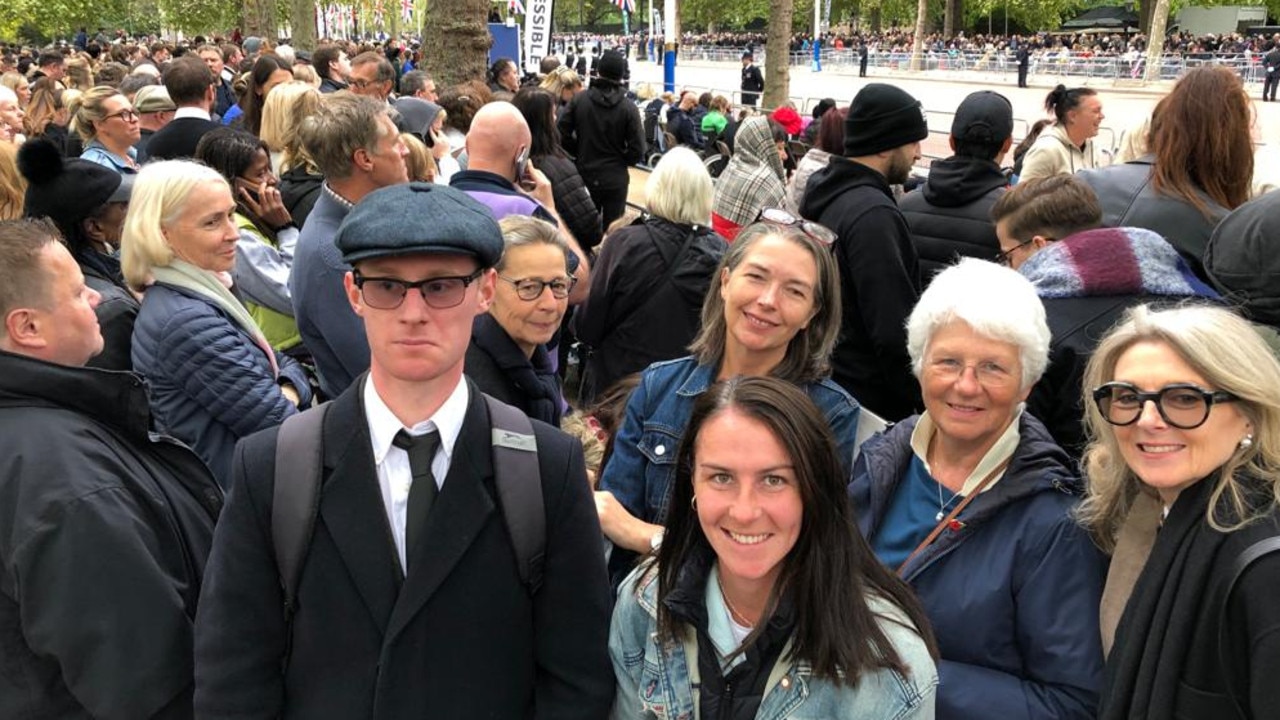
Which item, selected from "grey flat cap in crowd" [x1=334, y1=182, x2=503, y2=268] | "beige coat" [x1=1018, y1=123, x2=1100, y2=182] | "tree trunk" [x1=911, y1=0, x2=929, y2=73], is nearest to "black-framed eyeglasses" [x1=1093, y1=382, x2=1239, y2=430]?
"grey flat cap in crowd" [x1=334, y1=182, x2=503, y2=268]

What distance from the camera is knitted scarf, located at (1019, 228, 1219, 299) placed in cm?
283

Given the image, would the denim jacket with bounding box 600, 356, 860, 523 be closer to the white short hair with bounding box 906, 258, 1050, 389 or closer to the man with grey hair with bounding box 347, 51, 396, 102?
the white short hair with bounding box 906, 258, 1050, 389

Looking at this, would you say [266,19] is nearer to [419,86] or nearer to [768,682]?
[419,86]

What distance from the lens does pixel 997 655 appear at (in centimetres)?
218

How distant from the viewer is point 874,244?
12.8ft

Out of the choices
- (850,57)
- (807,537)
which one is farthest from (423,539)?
(850,57)

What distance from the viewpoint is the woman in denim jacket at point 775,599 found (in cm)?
187

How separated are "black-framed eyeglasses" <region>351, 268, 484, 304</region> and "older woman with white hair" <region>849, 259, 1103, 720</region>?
1.23 meters

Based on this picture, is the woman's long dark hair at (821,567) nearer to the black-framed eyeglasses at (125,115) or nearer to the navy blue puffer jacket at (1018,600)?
the navy blue puffer jacket at (1018,600)

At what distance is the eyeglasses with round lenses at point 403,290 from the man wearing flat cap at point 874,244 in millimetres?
2394

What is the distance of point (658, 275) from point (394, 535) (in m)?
2.64

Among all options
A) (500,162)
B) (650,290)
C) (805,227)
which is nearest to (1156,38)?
(500,162)

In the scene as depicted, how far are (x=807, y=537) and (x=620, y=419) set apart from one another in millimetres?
1343

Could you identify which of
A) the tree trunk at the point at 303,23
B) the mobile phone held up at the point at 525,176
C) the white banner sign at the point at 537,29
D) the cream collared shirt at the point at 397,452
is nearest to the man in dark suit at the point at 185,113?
the mobile phone held up at the point at 525,176
